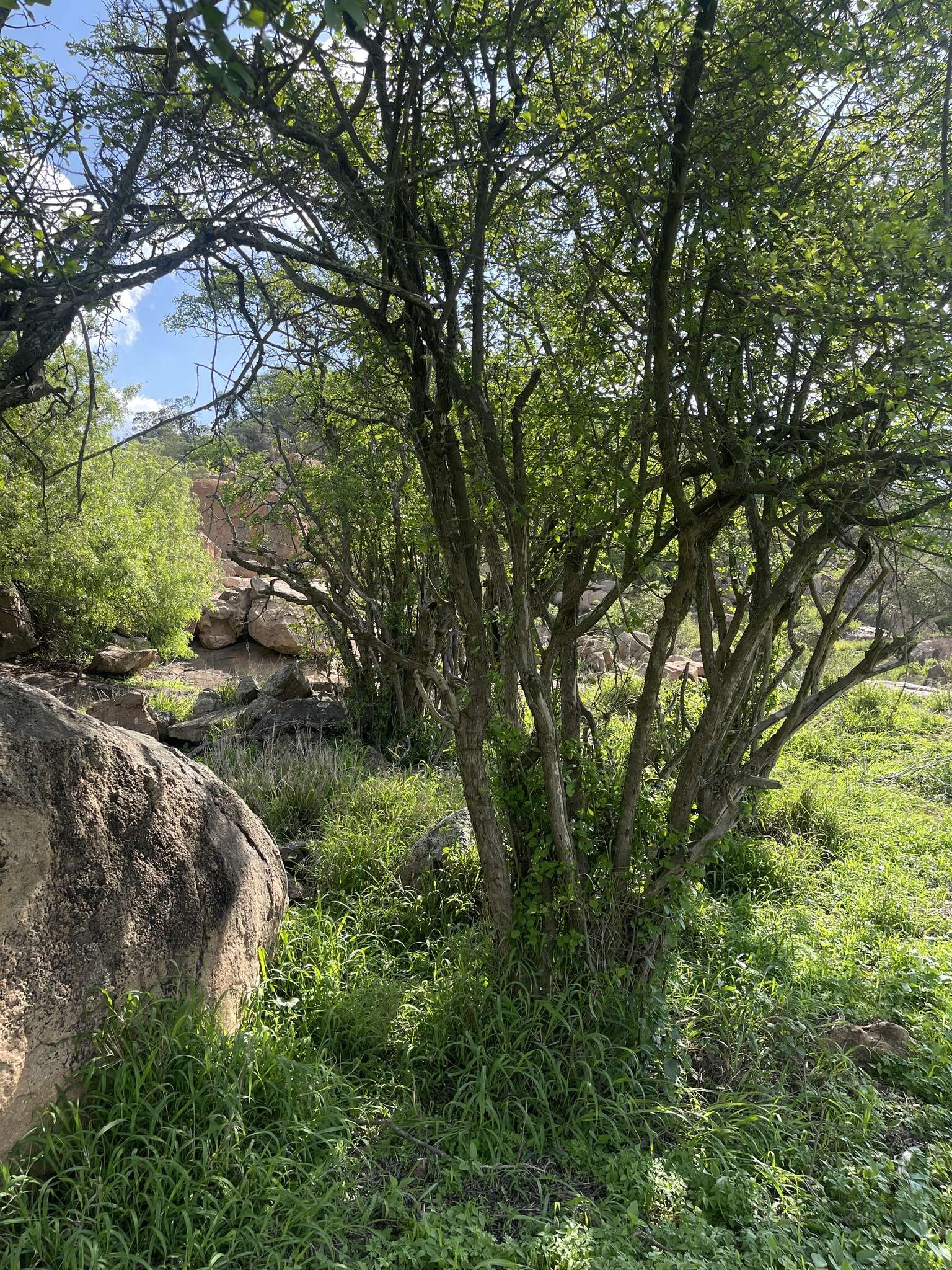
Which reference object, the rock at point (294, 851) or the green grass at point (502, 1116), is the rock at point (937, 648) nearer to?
the green grass at point (502, 1116)

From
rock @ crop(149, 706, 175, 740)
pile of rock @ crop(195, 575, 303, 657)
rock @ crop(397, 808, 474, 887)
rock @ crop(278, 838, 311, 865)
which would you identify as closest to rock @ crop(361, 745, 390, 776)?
rock @ crop(278, 838, 311, 865)

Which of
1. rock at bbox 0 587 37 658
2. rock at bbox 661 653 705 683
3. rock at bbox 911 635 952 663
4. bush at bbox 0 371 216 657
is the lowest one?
rock at bbox 661 653 705 683

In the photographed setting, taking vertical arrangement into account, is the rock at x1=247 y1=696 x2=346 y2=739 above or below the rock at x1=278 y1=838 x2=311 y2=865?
above

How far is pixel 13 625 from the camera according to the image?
39.8 ft

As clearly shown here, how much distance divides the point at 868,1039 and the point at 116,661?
1191cm

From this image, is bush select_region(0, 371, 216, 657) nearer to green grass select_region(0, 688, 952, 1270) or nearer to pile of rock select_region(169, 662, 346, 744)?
pile of rock select_region(169, 662, 346, 744)

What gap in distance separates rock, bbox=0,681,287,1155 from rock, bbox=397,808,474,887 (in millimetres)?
1079

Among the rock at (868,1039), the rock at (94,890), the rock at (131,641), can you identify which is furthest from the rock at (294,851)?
the rock at (131,641)

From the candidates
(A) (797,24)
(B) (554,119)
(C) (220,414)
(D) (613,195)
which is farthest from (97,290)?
(A) (797,24)

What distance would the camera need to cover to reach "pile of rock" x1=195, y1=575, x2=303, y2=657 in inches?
591

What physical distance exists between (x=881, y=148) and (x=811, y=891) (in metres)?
3.82

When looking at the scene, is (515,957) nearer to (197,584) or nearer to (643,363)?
(643,363)

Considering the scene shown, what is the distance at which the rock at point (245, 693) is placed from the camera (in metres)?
9.24

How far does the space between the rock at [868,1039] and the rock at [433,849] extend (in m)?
1.95
